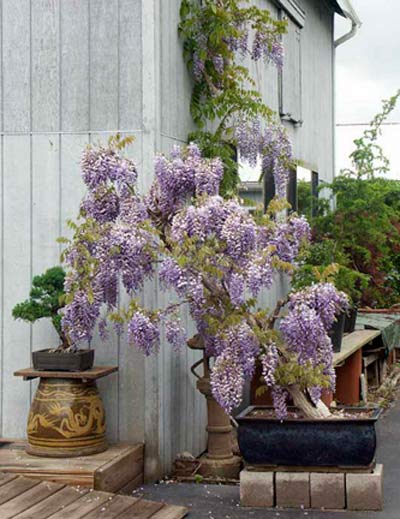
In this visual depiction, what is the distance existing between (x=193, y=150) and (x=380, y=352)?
5573mm

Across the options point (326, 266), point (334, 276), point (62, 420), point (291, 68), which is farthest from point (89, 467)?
point (291, 68)

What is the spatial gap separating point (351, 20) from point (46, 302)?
870 cm

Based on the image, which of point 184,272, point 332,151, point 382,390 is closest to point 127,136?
point 184,272

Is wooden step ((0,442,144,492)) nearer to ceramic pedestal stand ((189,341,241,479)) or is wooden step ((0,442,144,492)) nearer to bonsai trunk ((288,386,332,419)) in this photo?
ceramic pedestal stand ((189,341,241,479))

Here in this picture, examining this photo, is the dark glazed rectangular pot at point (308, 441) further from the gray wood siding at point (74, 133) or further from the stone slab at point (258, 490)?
the gray wood siding at point (74, 133)

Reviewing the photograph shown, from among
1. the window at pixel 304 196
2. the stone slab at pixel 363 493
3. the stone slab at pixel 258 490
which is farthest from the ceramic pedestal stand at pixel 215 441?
the window at pixel 304 196

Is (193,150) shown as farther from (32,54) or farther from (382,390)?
(382,390)

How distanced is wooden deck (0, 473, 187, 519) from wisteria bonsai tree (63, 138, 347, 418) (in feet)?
2.13

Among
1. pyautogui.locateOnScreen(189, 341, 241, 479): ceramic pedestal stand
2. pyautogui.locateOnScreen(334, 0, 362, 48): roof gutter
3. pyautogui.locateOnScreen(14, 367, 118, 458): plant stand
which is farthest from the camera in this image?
pyautogui.locateOnScreen(334, 0, 362, 48): roof gutter

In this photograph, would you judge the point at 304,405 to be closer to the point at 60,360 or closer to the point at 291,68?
the point at 60,360

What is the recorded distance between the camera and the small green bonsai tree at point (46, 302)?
5.70 meters

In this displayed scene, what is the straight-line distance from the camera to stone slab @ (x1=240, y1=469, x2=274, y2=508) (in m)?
5.34

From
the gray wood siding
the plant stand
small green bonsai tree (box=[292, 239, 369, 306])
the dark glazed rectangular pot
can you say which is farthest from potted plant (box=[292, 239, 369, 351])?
the plant stand

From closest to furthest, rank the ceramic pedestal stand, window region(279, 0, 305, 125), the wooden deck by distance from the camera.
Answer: the wooden deck < the ceramic pedestal stand < window region(279, 0, 305, 125)
